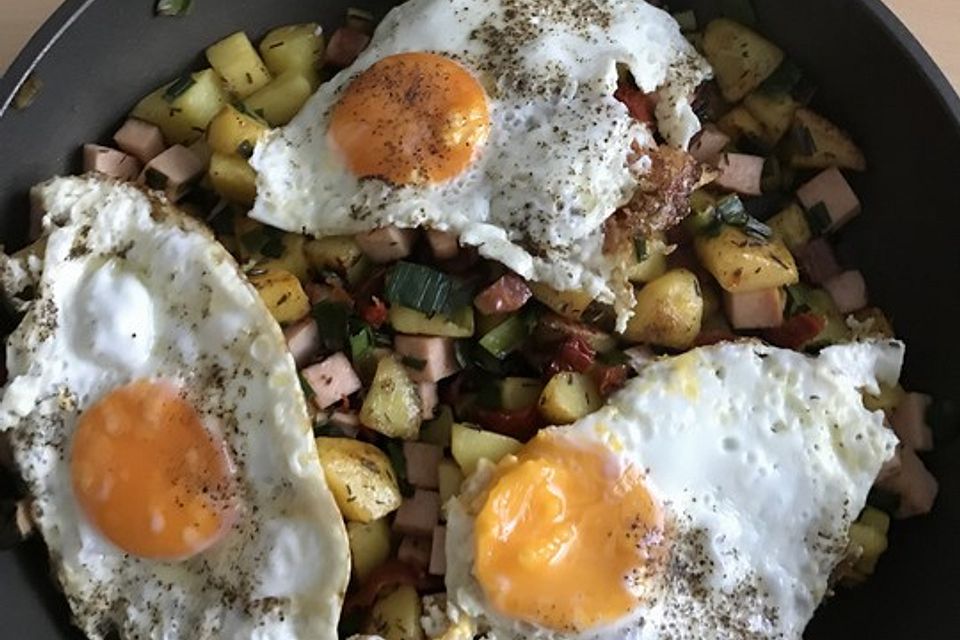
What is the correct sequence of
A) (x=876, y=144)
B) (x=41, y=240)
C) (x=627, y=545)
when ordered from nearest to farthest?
1. (x=627, y=545)
2. (x=41, y=240)
3. (x=876, y=144)

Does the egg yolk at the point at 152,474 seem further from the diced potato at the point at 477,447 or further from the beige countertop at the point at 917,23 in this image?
the beige countertop at the point at 917,23

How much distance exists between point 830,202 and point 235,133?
3.49ft

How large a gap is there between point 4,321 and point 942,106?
160 centimetres

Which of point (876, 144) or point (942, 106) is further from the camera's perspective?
point (876, 144)

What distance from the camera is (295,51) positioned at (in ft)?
7.65

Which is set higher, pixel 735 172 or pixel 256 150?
pixel 735 172

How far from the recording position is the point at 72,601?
2.07 metres

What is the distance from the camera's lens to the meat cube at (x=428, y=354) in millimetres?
2117

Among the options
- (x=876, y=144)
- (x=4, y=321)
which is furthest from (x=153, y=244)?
(x=876, y=144)

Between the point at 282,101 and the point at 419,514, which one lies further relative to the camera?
the point at 282,101

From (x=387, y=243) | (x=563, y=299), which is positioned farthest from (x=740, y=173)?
(x=387, y=243)

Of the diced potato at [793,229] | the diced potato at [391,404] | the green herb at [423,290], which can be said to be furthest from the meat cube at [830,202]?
the diced potato at [391,404]

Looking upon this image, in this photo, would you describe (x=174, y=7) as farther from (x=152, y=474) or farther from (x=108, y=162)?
(x=152, y=474)

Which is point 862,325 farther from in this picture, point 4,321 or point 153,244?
point 4,321
